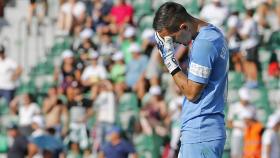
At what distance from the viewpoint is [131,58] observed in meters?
17.2

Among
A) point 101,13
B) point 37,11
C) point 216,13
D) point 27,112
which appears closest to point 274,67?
point 216,13

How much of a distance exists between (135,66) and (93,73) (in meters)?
0.87

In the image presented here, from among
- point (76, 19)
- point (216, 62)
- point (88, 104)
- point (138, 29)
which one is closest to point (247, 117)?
point (88, 104)

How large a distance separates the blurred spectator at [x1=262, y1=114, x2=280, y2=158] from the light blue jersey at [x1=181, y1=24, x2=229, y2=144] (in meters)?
7.08

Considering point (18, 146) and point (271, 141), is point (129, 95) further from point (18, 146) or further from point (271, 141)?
point (271, 141)

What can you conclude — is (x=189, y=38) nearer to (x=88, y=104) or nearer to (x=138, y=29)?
(x=88, y=104)

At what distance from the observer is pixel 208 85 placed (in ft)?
22.0

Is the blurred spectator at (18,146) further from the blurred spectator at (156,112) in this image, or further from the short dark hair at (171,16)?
the short dark hair at (171,16)

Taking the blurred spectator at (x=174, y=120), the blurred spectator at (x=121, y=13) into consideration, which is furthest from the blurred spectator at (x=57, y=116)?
the blurred spectator at (x=121, y=13)

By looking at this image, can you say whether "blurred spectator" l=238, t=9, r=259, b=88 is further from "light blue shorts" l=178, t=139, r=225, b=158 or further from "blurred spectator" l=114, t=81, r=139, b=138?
"light blue shorts" l=178, t=139, r=225, b=158

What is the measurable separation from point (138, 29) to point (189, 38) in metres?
11.7

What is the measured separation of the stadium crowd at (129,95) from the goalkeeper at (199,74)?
7.07 meters

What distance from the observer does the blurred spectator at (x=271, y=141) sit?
541 inches

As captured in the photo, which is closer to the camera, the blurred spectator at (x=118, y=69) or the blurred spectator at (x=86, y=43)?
the blurred spectator at (x=118, y=69)
